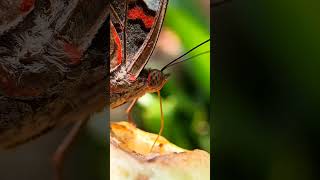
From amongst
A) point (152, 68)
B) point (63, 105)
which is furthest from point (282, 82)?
point (63, 105)

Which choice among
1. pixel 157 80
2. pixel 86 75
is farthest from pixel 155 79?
pixel 86 75

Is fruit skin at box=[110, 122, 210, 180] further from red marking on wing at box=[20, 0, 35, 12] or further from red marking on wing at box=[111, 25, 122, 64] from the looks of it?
red marking on wing at box=[20, 0, 35, 12]

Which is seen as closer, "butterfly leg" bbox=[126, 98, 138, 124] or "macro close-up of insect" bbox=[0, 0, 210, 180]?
"macro close-up of insect" bbox=[0, 0, 210, 180]

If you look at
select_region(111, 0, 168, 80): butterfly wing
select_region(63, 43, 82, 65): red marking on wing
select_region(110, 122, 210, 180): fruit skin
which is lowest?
select_region(110, 122, 210, 180): fruit skin

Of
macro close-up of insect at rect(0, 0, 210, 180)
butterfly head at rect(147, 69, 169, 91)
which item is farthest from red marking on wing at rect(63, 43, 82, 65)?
butterfly head at rect(147, 69, 169, 91)

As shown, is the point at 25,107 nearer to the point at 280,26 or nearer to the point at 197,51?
the point at 197,51

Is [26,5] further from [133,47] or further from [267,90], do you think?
[267,90]
